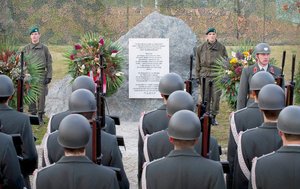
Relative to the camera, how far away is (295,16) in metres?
24.3

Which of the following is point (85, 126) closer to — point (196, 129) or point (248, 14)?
point (196, 129)

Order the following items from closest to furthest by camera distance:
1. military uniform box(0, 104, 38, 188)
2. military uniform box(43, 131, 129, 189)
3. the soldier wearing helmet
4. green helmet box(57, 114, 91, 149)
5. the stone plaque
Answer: green helmet box(57, 114, 91, 149), military uniform box(43, 131, 129, 189), military uniform box(0, 104, 38, 188), the soldier wearing helmet, the stone plaque

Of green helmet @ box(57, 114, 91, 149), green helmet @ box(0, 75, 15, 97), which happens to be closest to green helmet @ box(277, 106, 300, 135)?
green helmet @ box(57, 114, 91, 149)

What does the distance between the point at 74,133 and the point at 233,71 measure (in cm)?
830

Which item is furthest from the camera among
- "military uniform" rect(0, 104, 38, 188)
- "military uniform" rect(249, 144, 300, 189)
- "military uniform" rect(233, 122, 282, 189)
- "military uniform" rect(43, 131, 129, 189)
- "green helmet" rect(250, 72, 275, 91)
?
"green helmet" rect(250, 72, 275, 91)

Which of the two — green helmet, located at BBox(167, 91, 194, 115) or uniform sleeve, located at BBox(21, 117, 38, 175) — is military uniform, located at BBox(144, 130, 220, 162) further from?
uniform sleeve, located at BBox(21, 117, 38, 175)

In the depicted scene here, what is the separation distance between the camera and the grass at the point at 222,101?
14.4 metres

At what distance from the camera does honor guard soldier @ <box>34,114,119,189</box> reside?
213 inches

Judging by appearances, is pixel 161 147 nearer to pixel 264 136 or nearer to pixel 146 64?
pixel 264 136

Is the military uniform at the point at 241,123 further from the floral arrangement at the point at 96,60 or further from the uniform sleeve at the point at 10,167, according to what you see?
the floral arrangement at the point at 96,60

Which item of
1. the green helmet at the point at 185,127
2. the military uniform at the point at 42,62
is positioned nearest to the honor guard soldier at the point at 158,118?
the green helmet at the point at 185,127

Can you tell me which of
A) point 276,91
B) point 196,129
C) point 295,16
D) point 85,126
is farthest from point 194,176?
point 295,16

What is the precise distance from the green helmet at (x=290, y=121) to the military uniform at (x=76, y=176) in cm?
140

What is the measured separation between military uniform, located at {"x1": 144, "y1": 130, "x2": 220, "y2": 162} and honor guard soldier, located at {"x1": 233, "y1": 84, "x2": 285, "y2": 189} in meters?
0.26
